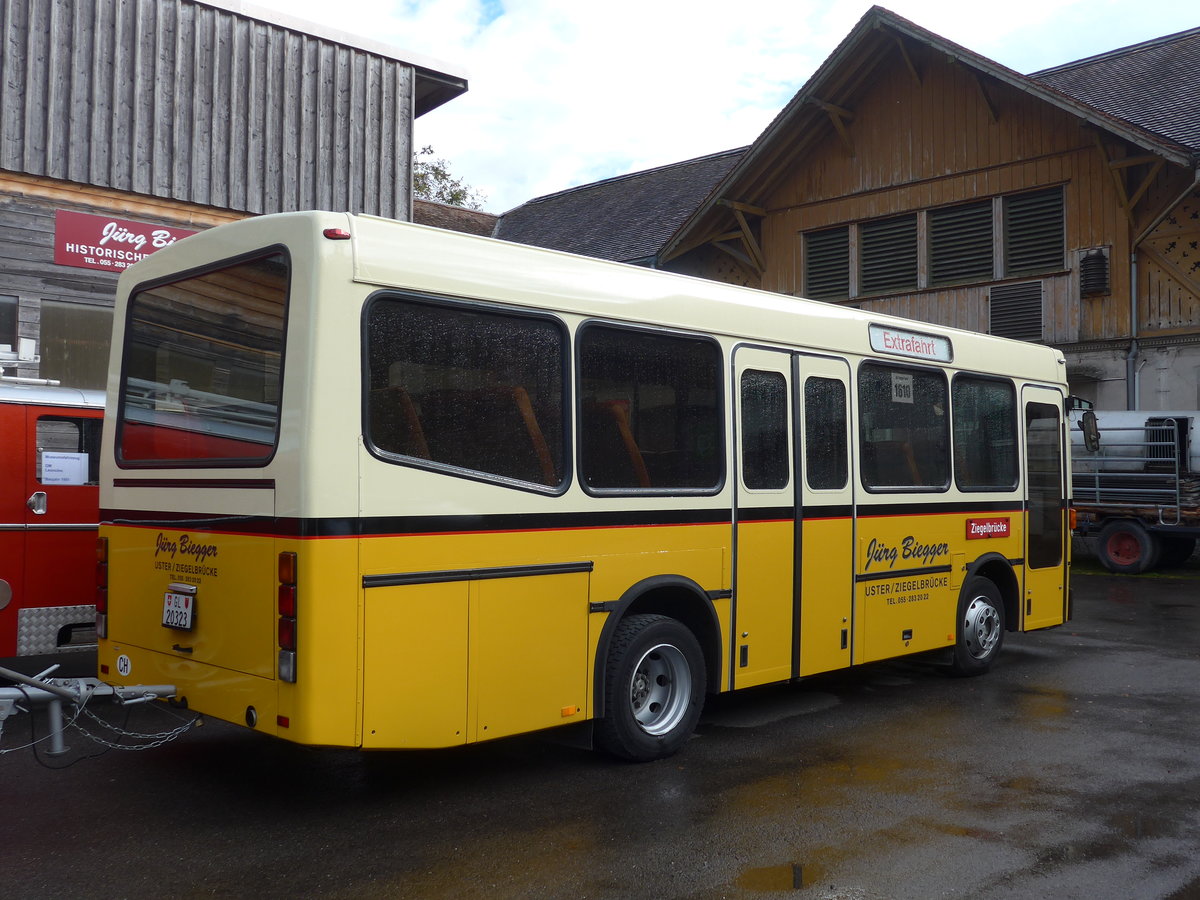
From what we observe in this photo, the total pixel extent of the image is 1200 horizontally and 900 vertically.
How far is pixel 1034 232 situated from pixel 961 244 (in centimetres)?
137

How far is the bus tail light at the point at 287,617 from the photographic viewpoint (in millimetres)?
4750

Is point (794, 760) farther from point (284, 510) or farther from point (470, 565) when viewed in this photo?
point (284, 510)

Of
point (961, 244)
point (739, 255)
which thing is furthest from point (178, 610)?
point (739, 255)

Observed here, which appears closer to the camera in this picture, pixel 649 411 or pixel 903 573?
pixel 649 411

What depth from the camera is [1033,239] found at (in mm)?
20031

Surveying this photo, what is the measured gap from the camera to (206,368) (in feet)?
18.1

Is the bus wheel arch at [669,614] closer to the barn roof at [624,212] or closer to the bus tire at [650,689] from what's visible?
the bus tire at [650,689]

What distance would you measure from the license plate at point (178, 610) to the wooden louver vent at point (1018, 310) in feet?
56.4

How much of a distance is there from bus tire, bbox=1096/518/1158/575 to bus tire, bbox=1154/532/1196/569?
0.31m

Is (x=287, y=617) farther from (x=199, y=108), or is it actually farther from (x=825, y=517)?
(x=199, y=108)

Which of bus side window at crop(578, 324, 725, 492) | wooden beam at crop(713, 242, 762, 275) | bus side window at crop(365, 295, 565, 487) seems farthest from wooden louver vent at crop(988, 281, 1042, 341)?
bus side window at crop(365, 295, 565, 487)

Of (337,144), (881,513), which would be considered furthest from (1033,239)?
(881,513)

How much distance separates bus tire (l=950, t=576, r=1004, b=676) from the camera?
873 centimetres

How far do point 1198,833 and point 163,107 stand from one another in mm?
12906
